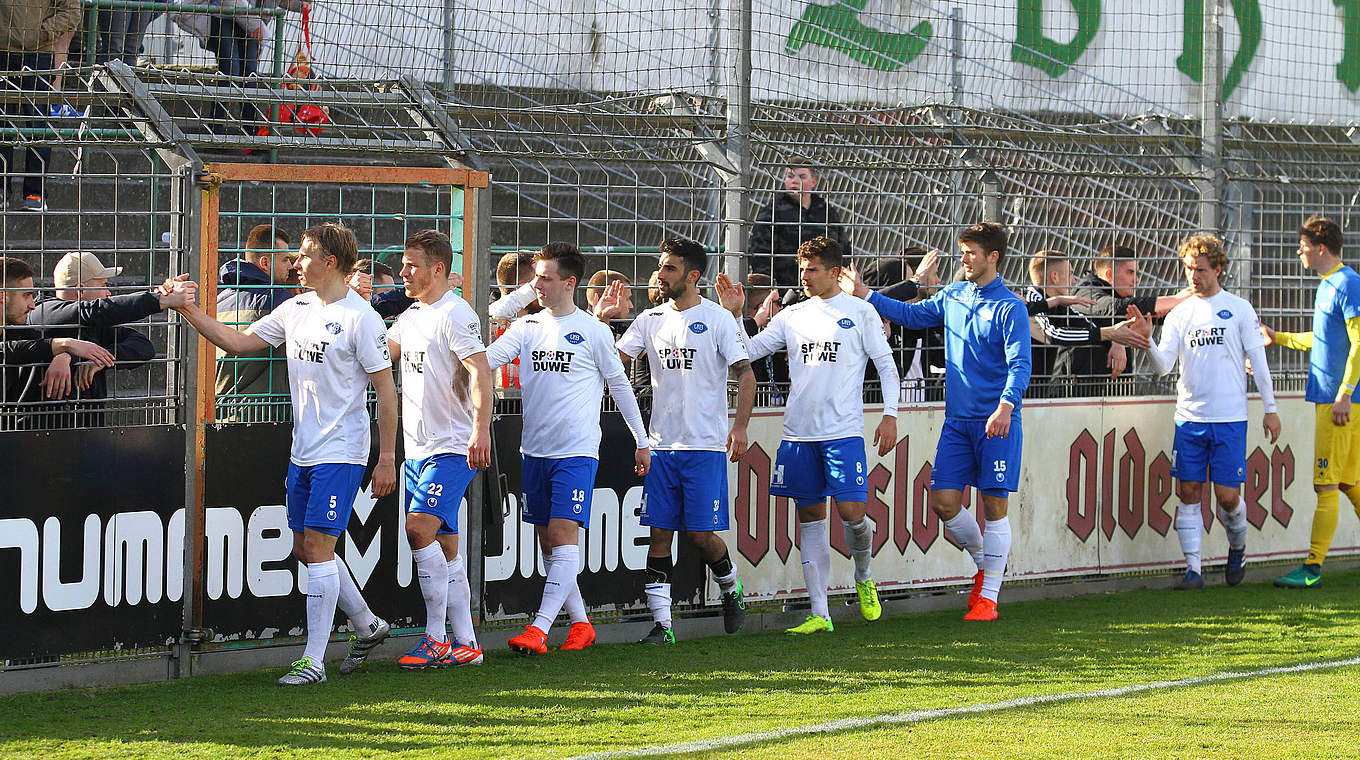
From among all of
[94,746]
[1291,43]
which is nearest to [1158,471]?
[1291,43]

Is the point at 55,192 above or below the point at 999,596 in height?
above

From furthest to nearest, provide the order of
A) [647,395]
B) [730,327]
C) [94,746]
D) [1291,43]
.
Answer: [1291,43] < [647,395] < [730,327] < [94,746]

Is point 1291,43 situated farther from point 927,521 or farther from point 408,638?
point 408,638

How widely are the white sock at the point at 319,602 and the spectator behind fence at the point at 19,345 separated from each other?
51.9 inches

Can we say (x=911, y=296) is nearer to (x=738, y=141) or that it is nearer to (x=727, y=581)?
(x=738, y=141)

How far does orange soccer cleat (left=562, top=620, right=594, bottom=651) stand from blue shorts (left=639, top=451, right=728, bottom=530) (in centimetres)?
65

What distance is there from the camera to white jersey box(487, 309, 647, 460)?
7758 millimetres

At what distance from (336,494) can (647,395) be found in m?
2.45

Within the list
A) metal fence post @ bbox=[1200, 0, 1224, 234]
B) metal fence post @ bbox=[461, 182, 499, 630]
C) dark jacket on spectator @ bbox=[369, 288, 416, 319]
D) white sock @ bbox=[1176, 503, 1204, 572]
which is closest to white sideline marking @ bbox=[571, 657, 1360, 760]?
metal fence post @ bbox=[461, 182, 499, 630]

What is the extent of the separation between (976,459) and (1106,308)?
2081 mm

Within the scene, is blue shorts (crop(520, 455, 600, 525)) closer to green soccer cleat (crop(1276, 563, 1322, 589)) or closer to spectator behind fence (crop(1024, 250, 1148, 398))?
spectator behind fence (crop(1024, 250, 1148, 398))

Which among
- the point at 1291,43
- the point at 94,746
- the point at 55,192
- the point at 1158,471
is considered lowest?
the point at 94,746

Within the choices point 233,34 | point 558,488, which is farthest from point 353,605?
point 233,34

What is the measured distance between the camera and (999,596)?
9.79m
